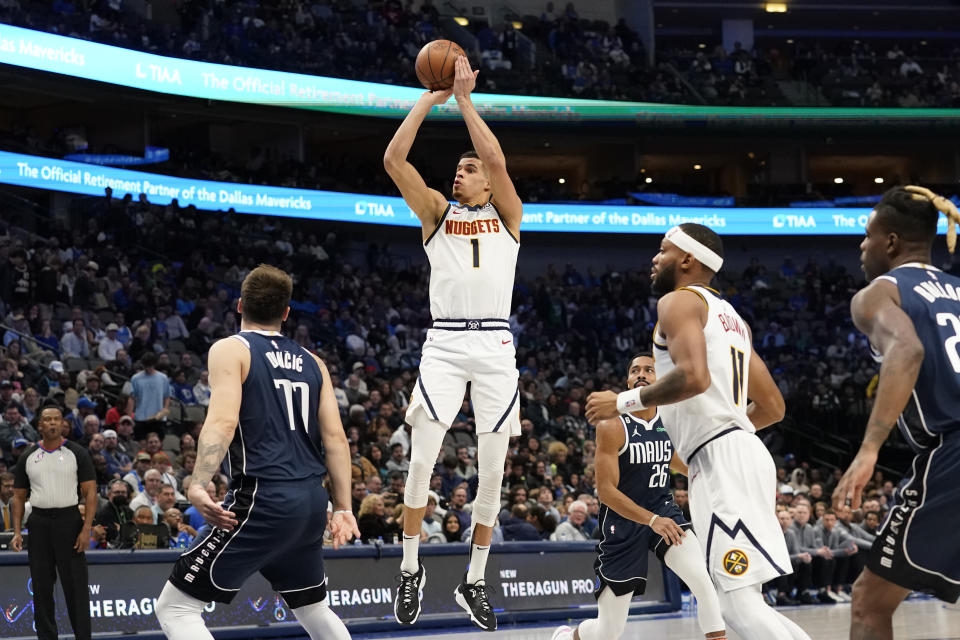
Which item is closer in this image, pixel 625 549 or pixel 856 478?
pixel 856 478

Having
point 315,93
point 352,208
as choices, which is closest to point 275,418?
point 315,93

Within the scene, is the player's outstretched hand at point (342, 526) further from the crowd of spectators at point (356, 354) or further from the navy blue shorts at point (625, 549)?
the crowd of spectators at point (356, 354)

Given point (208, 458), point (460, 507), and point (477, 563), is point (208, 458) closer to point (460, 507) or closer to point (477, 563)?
point (477, 563)

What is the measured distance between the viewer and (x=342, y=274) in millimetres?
27766

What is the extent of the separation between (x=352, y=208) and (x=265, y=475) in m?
26.3

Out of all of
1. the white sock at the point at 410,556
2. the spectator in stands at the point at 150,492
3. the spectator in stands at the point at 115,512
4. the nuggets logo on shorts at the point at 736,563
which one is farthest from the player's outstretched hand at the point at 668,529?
the spectator in stands at the point at 150,492

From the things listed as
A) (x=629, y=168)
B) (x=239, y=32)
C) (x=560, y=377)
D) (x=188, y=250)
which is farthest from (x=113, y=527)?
(x=629, y=168)

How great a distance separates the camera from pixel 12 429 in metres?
14.7

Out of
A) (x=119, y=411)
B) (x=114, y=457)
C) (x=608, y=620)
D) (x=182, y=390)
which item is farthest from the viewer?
(x=182, y=390)

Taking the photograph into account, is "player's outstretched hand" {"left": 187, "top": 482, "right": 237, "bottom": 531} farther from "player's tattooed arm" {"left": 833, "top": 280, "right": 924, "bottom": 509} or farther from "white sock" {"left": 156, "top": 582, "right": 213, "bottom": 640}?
"player's tattooed arm" {"left": 833, "top": 280, "right": 924, "bottom": 509}

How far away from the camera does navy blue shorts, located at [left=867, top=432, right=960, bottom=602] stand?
193 inches

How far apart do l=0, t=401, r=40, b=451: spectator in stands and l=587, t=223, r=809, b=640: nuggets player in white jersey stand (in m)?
10.9

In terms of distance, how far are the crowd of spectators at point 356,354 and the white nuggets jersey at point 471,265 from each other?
2.95 m

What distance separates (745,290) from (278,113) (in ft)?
47.8
